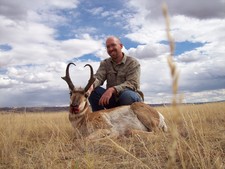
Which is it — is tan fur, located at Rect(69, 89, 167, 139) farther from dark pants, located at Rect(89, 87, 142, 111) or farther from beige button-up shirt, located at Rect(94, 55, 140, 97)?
beige button-up shirt, located at Rect(94, 55, 140, 97)

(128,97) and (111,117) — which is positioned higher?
(128,97)

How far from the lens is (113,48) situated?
7.11m

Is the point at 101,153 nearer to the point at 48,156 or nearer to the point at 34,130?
the point at 48,156

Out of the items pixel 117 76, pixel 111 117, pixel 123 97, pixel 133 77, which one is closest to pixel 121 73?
pixel 117 76

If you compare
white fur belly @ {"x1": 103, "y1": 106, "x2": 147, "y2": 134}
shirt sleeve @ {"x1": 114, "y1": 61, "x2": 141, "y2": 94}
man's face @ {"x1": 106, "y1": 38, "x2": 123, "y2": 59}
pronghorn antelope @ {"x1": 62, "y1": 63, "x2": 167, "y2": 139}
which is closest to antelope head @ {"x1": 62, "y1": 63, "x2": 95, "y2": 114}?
pronghorn antelope @ {"x1": 62, "y1": 63, "x2": 167, "y2": 139}

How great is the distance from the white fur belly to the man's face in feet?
4.97

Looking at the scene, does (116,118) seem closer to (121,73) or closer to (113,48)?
(121,73)

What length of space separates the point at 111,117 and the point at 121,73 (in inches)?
55.9

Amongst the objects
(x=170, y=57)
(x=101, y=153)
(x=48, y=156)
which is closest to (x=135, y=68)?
(x=101, y=153)

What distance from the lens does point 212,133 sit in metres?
4.93

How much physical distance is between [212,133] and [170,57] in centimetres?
442

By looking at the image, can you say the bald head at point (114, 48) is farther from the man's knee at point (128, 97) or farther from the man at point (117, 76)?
the man's knee at point (128, 97)

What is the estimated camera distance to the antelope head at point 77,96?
590cm

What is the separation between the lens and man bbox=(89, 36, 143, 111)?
22.0 ft
